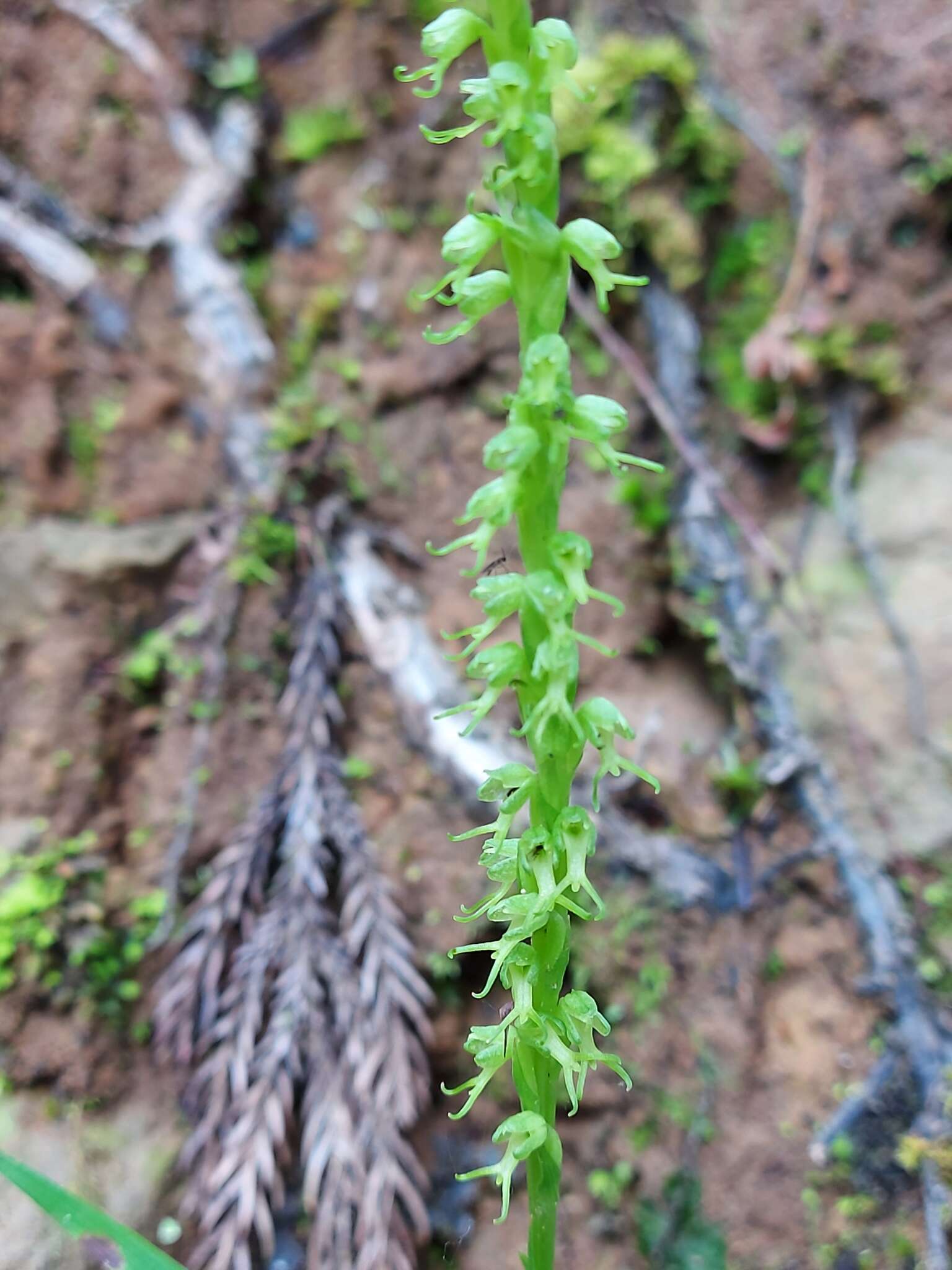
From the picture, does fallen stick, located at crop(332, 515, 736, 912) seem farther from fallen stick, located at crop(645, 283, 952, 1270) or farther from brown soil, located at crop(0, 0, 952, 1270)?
fallen stick, located at crop(645, 283, 952, 1270)

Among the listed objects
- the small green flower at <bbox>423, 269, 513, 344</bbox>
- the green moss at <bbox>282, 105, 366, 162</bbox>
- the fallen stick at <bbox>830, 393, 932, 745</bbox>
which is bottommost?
the fallen stick at <bbox>830, 393, 932, 745</bbox>

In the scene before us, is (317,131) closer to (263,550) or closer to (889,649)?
(263,550)

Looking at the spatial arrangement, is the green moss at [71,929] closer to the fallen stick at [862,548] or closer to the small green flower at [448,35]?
the small green flower at [448,35]

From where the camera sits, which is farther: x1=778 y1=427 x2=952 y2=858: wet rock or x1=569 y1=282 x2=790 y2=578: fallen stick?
x1=569 y1=282 x2=790 y2=578: fallen stick

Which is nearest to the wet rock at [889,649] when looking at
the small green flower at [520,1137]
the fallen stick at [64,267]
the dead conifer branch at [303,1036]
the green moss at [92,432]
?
the dead conifer branch at [303,1036]

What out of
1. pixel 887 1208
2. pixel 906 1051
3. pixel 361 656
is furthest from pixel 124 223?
pixel 887 1208

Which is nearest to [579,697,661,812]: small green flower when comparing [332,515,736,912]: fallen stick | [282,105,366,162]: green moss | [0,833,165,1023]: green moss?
[332,515,736,912]: fallen stick

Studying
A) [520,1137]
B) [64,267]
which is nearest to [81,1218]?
[520,1137]
